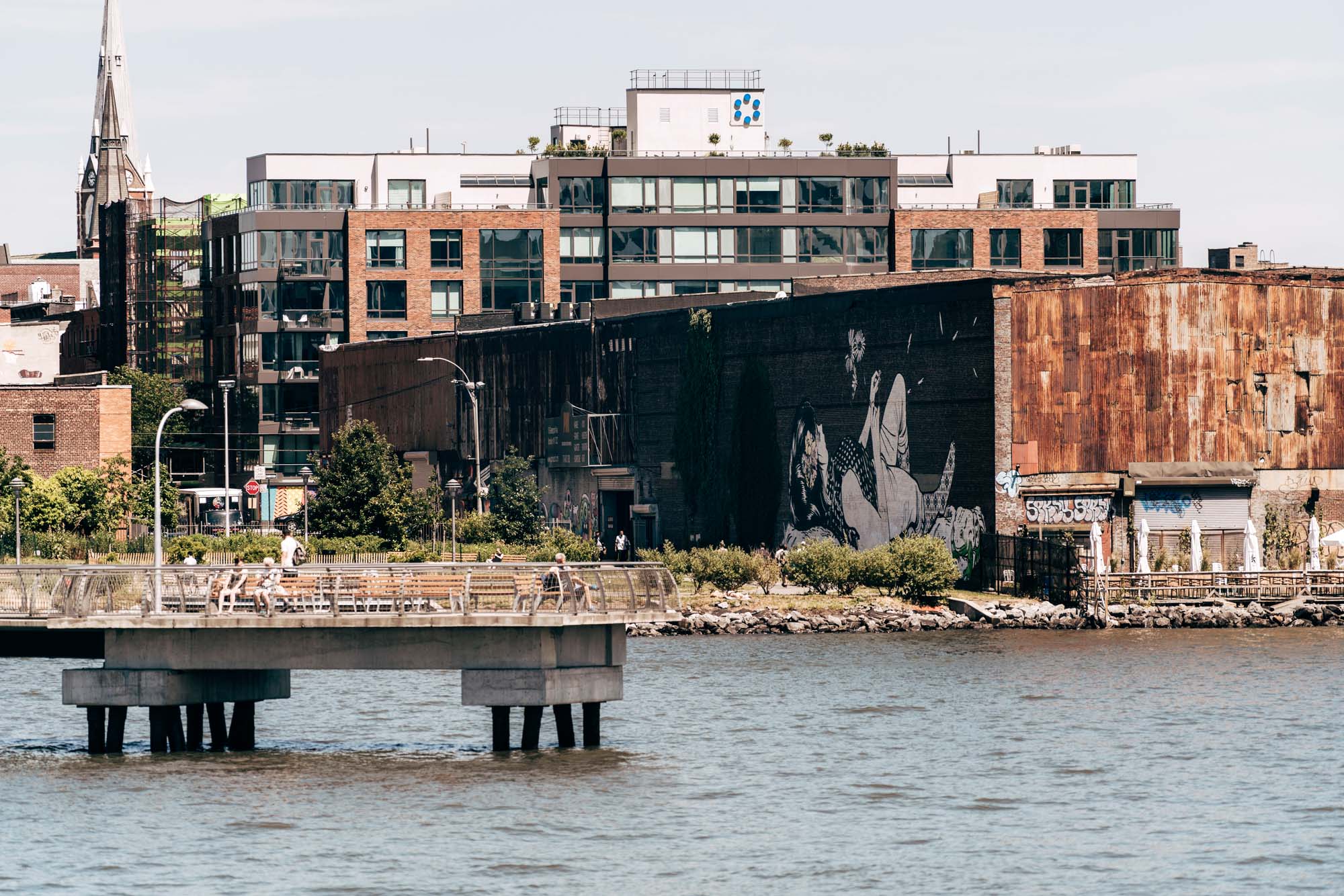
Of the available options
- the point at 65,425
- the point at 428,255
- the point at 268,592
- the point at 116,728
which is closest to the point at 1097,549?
the point at 268,592

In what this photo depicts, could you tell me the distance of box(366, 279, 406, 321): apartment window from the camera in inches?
6250

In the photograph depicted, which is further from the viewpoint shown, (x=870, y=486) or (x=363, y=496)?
(x=363, y=496)

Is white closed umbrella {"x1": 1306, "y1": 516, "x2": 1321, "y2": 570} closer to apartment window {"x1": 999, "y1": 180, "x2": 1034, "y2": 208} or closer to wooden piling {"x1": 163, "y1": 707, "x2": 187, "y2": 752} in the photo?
wooden piling {"x1": 163, "y1": 707, "x2": 187, "y2": 752}

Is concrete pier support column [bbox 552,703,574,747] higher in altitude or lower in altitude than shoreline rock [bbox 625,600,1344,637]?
lower

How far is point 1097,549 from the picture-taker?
84062 millimetres

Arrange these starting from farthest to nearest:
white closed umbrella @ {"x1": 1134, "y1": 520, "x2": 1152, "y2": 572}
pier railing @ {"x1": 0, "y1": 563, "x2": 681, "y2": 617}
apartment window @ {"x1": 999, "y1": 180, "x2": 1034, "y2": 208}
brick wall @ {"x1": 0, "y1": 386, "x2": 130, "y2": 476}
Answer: apartment window @ {"x1": 999, "y1": 180, "x2": 1034, "y2": 208}
brick wall @ {"x1": 0, "y1": 386, "x2": 130, "y2": 476}
white closed umbrella @ {"x1": 1134, "y1": 520, "x2": 1152, "y2": 572}
pier railing @ {"x1": 0, "y1": 563, "x2": 681, "y2": 617}

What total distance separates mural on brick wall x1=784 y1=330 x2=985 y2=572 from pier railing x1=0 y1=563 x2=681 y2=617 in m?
41.0

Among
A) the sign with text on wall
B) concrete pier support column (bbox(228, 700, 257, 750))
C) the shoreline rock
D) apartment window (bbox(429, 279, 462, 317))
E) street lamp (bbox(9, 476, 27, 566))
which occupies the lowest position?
concrete pier support column (bbox(228, 700, 257, 750))

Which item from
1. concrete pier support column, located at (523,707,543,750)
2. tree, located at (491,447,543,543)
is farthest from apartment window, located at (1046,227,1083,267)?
concrete pier support column, located at (523,707,543,750)

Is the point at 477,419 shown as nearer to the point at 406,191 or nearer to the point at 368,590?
the point at 406,191

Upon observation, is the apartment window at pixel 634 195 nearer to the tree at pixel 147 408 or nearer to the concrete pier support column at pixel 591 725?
the tree at pixel 147 408

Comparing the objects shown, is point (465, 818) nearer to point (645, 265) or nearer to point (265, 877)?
point (265, 877)

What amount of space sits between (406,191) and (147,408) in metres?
24.6

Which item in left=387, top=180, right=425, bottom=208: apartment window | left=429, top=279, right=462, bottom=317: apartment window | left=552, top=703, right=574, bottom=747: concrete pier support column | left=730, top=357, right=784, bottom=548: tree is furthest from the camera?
left=387, top=180, right=425, bottom=208: apartment window
